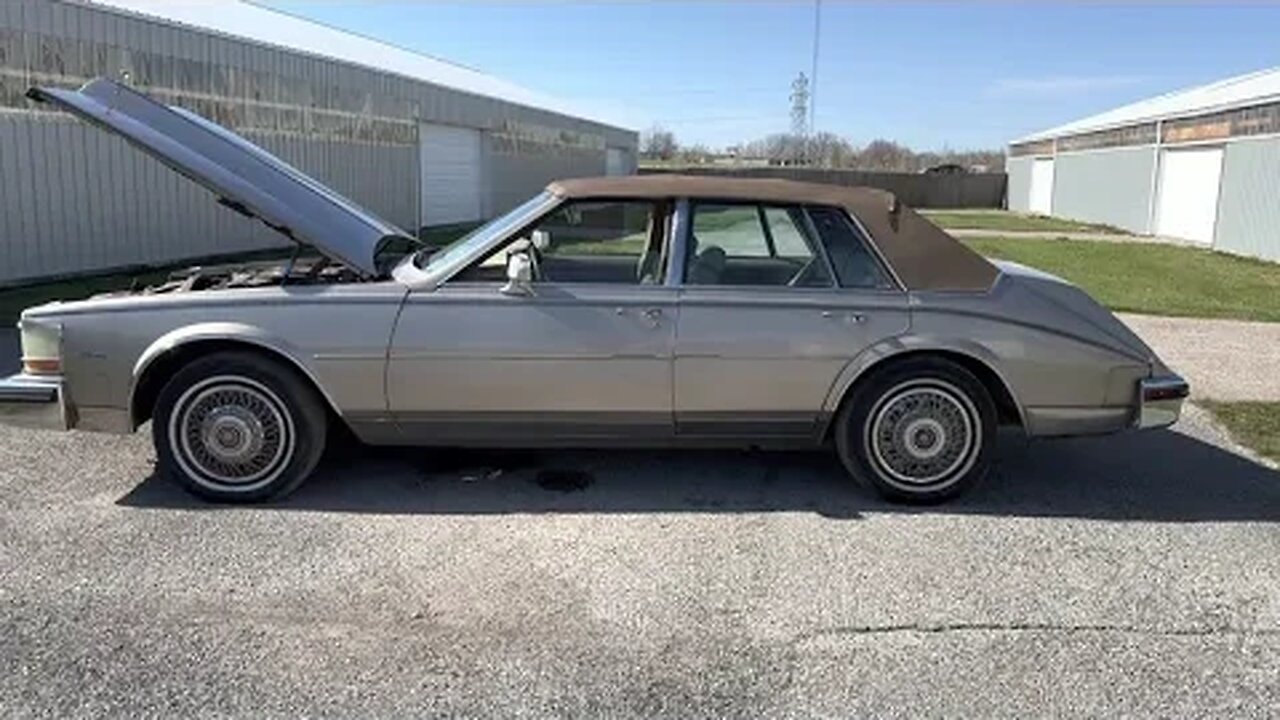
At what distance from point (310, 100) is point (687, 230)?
15.0 m

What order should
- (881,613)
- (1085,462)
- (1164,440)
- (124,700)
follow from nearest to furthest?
1. (124,700)
2. (881,613)
3. (1085,462)
4. (1164,440)

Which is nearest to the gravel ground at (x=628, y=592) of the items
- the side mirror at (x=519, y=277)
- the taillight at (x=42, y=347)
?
the taillight at (x=42, y=347)

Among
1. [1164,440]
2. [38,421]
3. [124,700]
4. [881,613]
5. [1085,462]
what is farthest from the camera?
[1164,440]

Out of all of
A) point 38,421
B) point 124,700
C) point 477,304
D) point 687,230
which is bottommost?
point 124,700

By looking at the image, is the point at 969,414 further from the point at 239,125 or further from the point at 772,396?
the point at 239,125

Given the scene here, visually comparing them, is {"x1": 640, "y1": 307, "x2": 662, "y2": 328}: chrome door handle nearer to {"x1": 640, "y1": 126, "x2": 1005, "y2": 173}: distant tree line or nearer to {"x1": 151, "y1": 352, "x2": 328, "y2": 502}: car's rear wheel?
{"x1": 151, "y1": 352, "x2": 328, "y2": 502}: car's rear wheel

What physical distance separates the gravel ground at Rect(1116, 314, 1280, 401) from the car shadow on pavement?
88.1 inches

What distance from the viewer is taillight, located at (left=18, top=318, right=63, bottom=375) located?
14.6ft

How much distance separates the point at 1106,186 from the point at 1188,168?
7.55 metres

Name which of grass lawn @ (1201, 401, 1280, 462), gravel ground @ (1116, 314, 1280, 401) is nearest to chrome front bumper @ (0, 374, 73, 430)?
grass lawn @ (1201, 401, 1280, 462)

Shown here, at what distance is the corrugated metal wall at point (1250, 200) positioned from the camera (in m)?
20.1

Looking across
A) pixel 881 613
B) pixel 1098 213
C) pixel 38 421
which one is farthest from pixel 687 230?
pixel 1098 213

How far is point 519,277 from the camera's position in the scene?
4.42 m

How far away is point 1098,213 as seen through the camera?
3434cm
